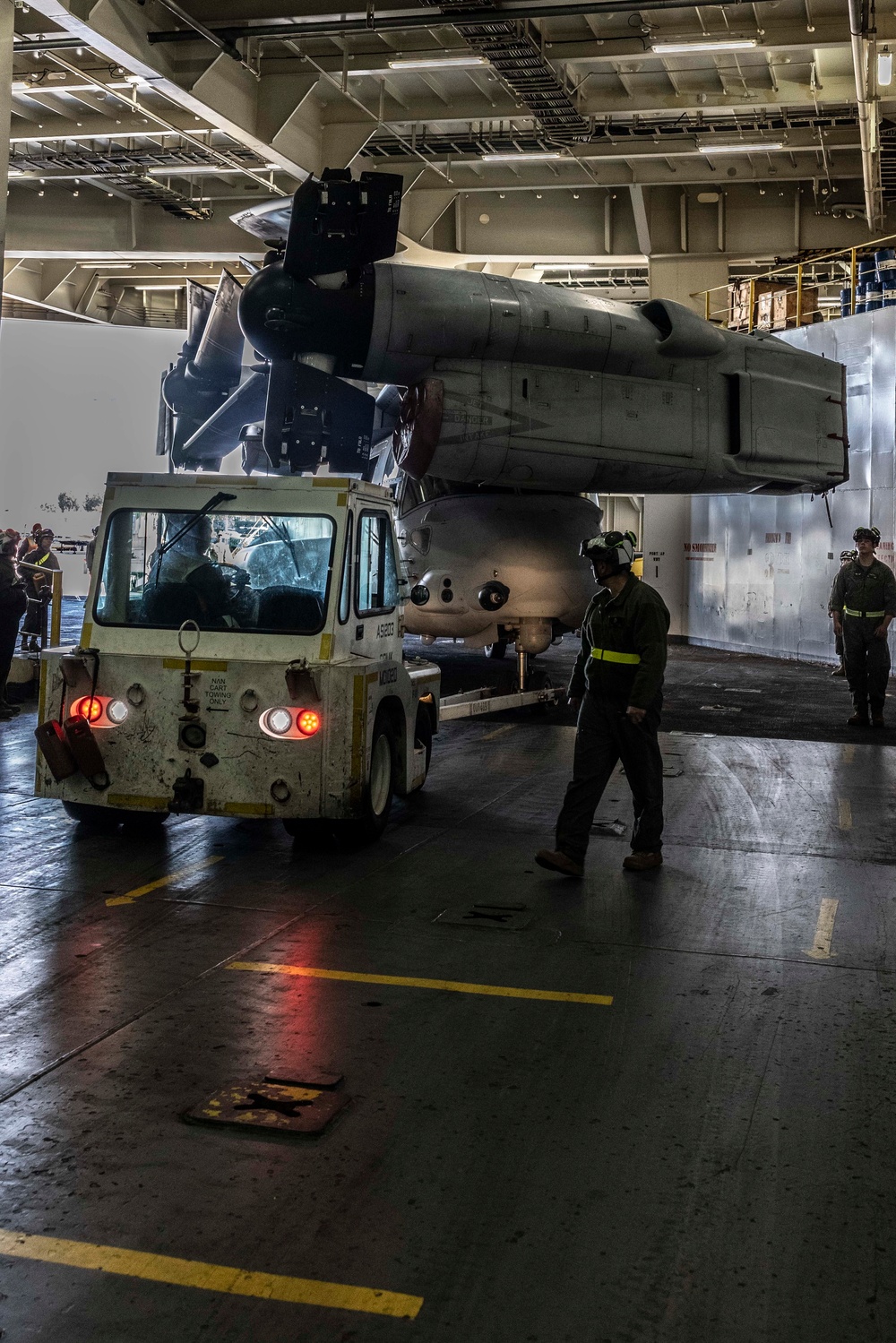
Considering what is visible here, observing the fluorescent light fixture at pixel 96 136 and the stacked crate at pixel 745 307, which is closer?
the fluorescent light fixture at pixel 96 136

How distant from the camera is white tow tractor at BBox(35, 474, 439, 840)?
7121 mm

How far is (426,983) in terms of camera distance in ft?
17.4

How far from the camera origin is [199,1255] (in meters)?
3.16

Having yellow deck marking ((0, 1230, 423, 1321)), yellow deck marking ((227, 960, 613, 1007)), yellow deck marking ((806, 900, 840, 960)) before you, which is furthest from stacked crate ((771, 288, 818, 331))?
yellow deck marking ((0, 1230, 423, 1321))

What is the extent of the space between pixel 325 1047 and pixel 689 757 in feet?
24.7

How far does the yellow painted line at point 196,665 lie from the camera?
23.6 ft

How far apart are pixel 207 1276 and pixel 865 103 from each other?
17.1 m

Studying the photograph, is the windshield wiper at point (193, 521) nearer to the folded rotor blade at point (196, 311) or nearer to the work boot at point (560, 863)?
the work boot at point (560, 863)

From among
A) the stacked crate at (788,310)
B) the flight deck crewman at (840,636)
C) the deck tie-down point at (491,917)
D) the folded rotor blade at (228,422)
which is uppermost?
the stacked crate at (788,310)

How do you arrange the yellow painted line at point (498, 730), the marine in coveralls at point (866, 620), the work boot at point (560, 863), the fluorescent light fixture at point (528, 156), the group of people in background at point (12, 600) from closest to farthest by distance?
the work boot at point (560, 863), the group of people in background at point (12, 600), the yellow painted line at point (498, 730), the marine in coveralls at point (866, 620), the fluorescent light fixture at point (528, 156)

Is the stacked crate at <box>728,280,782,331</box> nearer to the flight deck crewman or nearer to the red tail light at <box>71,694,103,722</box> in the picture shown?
the flight deck crewman

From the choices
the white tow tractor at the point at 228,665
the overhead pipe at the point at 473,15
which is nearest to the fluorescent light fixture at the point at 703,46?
the overhead pipe at the point at 473,15

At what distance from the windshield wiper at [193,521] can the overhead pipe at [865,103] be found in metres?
10.5

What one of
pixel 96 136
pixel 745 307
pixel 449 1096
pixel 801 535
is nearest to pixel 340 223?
pixel 449 1096
